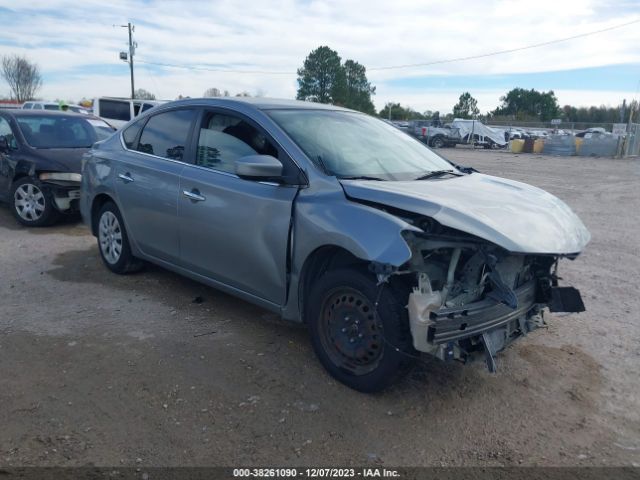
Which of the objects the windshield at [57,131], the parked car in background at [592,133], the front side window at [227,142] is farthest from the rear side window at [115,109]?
the parked car in background at [592,133]

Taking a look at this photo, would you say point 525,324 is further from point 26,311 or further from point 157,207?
point 26,311

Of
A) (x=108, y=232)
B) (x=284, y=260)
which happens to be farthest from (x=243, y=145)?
(x=108, y=232)

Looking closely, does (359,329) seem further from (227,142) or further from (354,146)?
(227,142)

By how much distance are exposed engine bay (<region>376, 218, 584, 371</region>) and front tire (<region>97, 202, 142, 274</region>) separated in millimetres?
3359

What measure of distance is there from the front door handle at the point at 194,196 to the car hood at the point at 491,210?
51.7 inches

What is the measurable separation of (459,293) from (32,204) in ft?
22.6

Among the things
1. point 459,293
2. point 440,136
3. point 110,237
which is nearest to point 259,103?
point 459,293

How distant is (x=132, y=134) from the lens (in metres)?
5.57

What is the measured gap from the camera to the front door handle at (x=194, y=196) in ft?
14.6

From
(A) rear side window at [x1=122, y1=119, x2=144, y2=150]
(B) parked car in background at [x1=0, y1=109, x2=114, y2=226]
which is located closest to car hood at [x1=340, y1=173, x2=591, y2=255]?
(A) rear side window at [x1=122, y1=119, x2=144, y2=150]

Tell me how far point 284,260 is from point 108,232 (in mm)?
2728

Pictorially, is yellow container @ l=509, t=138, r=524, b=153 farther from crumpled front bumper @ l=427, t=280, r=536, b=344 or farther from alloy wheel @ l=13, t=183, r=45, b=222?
crumpled front bumper @ l=427, t=280, r=536, b=344

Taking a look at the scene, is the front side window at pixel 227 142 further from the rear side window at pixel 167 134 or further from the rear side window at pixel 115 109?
the rear side window at pixel 115 109

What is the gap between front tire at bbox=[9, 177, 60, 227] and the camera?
7.98 metres
